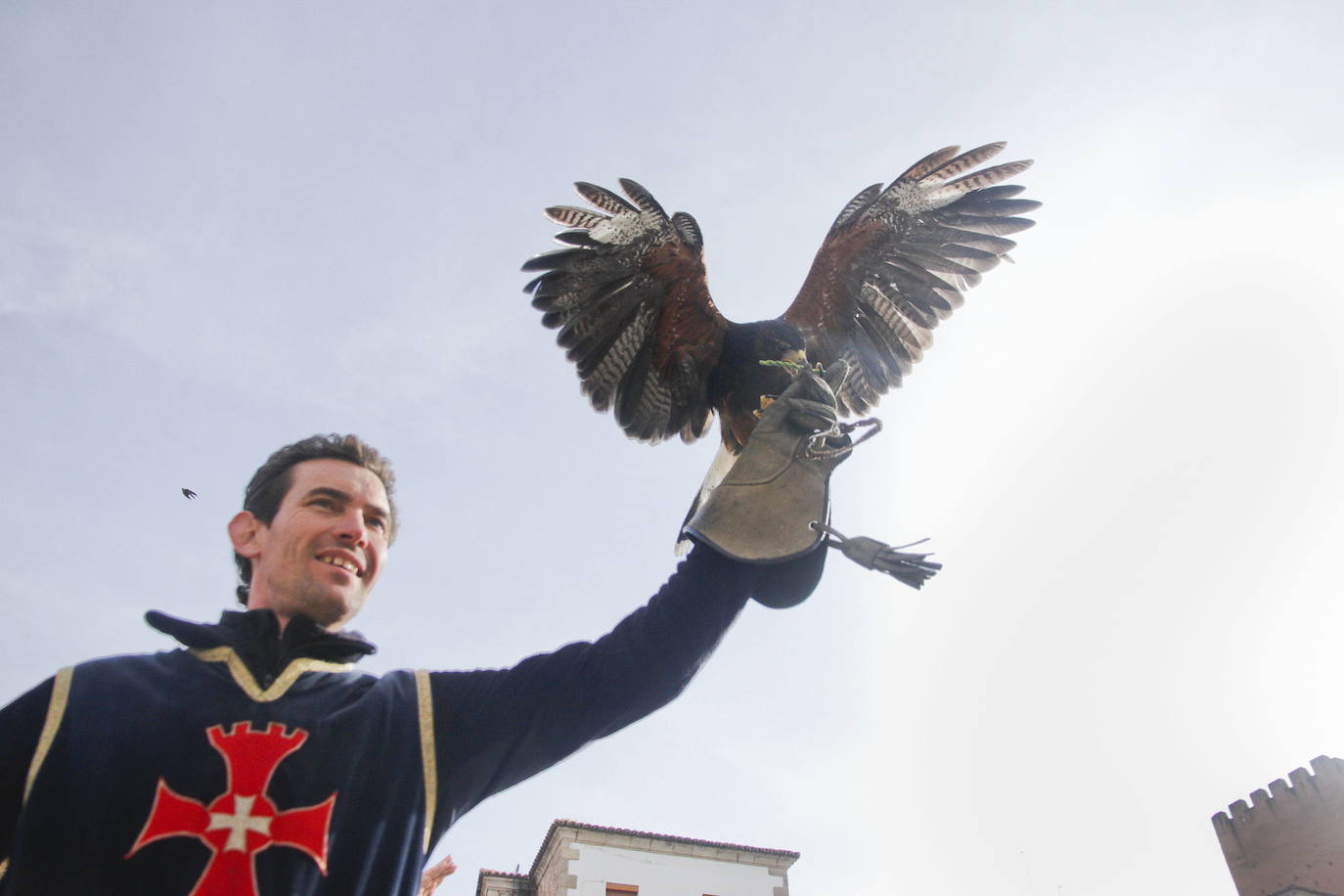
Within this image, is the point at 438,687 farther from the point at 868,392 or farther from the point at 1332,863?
the point at 1332,863

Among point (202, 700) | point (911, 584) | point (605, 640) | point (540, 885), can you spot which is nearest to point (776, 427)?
point (911, 584)

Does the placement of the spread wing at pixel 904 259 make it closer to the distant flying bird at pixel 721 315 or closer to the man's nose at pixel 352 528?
the distant flying bird at pixel 721 315

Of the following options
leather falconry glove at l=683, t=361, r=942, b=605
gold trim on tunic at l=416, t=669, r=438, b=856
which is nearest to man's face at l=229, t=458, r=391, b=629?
gold trim on tunic at l=416, t=669, r=438, b=856

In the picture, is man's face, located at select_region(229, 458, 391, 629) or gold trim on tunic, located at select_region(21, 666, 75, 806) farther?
man's face, located at select_region(229, 458, 391, 629)

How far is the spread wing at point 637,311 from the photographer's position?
6.30 meters

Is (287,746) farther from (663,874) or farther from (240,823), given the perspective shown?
(663,874)

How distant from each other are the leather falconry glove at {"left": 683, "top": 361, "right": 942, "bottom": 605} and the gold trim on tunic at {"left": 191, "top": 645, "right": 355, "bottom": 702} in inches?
36.5

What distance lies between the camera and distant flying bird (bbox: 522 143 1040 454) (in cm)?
628

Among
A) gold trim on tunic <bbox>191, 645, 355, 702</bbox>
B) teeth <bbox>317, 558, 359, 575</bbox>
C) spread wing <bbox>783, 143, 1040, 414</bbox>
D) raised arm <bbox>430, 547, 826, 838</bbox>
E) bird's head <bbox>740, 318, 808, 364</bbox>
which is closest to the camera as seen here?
gold trim on tunic <bbox>191, 645, 355, 702</bbox>

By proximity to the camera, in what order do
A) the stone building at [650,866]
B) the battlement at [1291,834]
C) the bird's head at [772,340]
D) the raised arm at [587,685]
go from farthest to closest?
1. the battlement at [1291,834]
2. the stone building at [650,866]
3. the bird's head at [772,340]
4. the raised arm at [587,685]

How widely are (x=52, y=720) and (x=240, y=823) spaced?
457mm

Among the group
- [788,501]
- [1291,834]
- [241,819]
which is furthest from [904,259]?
[1291,834]

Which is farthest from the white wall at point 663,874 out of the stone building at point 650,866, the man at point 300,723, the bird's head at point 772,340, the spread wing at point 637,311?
the man at point 300,723

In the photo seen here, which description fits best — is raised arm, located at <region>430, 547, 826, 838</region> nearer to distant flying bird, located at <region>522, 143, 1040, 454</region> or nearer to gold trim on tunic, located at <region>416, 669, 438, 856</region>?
gold trim on tunic, located at <region>416, 669, 438, 856</region>
